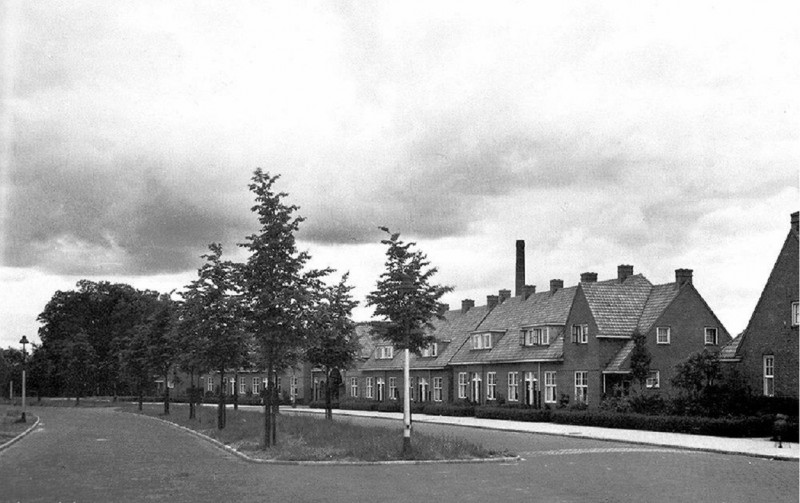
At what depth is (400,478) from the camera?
1977 centimetres

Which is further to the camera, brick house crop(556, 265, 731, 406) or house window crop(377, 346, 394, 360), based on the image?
house window crop(377, 346, 394, 360)

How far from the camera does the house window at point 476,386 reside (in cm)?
6525

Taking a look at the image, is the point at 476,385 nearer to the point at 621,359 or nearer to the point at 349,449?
the point at 621,359

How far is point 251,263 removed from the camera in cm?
2916

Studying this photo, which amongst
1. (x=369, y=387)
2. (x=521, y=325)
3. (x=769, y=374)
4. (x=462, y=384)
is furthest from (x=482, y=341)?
(x=769, y=374)

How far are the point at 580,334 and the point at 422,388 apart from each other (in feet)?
75.3

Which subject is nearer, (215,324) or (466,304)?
(215,324)

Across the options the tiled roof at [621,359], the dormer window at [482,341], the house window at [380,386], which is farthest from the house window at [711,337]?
the house window at [380,386]

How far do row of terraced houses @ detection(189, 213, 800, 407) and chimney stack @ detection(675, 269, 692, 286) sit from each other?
0.19 feet

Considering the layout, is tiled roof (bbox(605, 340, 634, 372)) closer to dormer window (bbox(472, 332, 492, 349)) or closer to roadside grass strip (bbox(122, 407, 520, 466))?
dormer window (bbox(472, 332, 492, 349))

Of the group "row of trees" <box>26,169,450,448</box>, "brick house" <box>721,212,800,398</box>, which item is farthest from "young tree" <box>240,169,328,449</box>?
"brick house" <box>721,212,800,398</box>

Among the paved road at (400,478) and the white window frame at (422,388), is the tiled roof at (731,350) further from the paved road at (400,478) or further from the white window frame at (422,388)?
the white window frame at (422,388)

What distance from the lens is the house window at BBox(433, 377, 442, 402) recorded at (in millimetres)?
71938

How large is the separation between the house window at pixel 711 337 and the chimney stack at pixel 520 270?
798 inches
